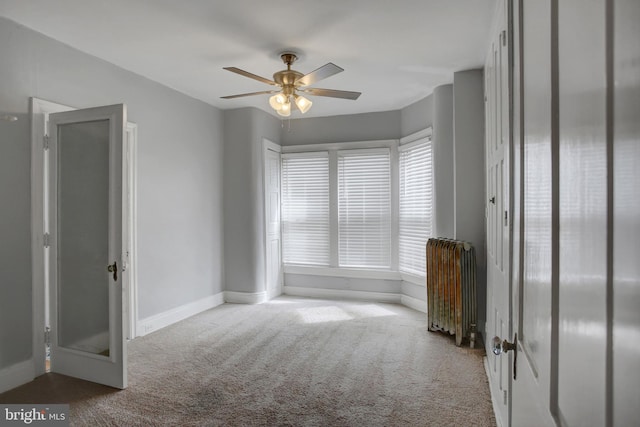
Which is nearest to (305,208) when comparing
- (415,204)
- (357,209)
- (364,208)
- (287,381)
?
(357,209)

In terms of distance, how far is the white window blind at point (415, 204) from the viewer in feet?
15.6

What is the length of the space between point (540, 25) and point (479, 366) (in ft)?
9.99

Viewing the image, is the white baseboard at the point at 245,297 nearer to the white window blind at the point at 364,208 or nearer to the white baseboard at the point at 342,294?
the white baseboard at the point at 342,294

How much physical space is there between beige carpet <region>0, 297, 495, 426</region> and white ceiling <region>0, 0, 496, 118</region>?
2875 millimetres

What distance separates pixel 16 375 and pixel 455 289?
3.92 m

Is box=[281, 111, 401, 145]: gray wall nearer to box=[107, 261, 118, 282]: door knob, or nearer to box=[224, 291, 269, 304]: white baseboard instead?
box=[224, 291, 269, 304]: white baseboard

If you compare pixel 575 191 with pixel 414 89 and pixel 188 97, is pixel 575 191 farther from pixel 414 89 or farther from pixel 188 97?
pixel 188 97

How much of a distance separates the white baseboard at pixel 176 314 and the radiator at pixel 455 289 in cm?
303

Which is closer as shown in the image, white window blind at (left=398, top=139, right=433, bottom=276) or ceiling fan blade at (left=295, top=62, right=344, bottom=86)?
ceiling fan blade at (left=295, top=62, right=344, bottom=86)

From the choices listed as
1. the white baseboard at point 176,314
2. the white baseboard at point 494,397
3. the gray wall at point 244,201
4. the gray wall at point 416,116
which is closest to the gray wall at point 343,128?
the gray wall at point 416,116

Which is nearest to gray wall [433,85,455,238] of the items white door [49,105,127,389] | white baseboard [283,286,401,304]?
white baseboard [283,286,401,304]

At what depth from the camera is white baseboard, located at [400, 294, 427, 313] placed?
477 centimetres

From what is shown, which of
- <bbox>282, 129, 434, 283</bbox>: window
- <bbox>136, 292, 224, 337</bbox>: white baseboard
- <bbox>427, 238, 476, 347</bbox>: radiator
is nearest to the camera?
<bbox>427, 238, 476, 347</bbox>: radiator

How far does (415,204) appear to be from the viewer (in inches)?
196
